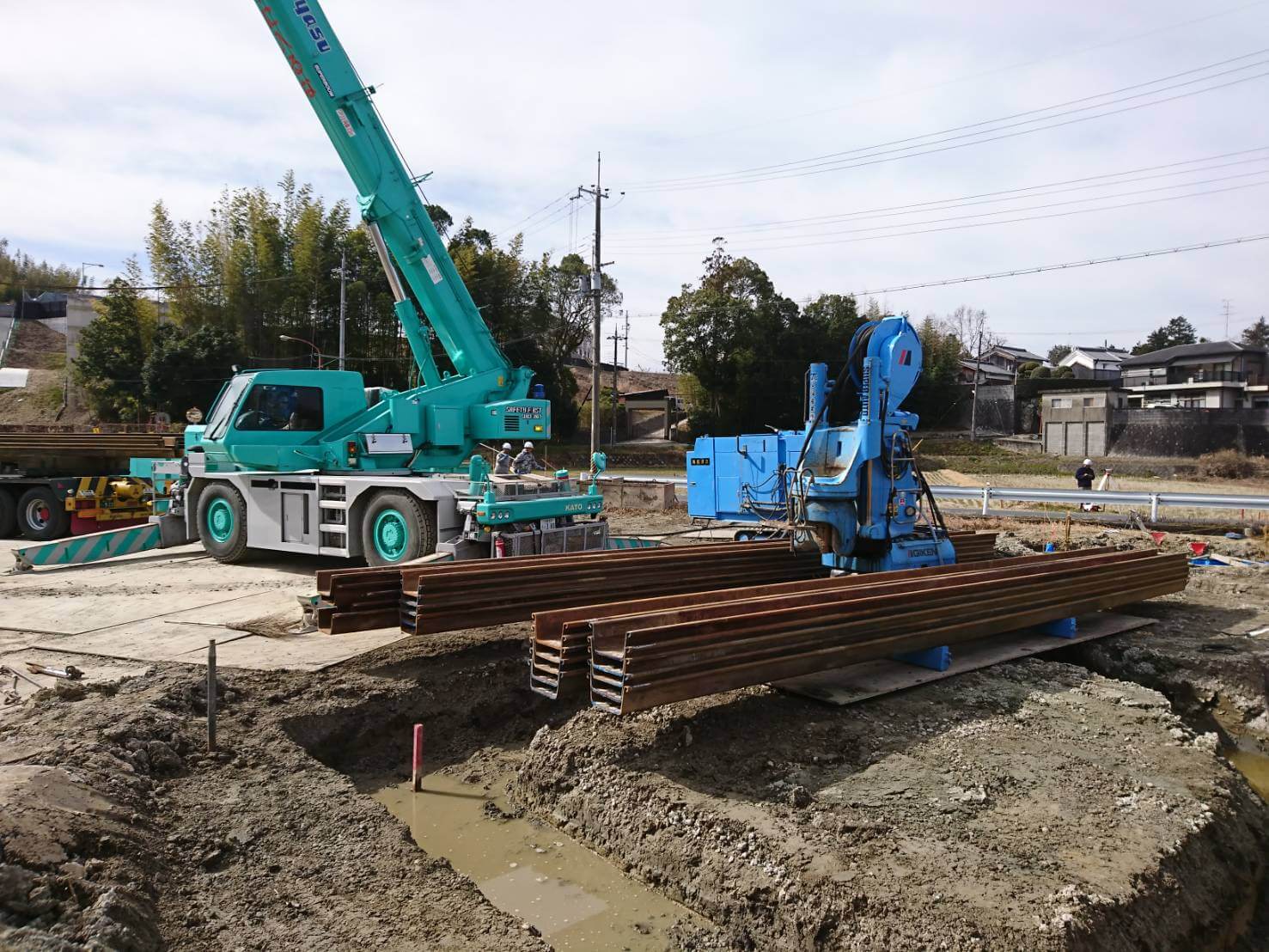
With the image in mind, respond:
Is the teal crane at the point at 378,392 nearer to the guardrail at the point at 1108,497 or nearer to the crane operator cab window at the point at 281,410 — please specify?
the crane operator cab window at the point at 281,410

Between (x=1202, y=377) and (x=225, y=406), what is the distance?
5525 centimetres

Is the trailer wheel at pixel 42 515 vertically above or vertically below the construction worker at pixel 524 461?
below

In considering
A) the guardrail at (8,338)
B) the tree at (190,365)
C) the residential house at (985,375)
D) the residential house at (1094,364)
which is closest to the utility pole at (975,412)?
the residential house at (985,375)

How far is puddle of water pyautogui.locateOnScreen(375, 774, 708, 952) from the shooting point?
145 inches

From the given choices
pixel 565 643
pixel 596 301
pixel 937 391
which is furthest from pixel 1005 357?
pixel 565 643

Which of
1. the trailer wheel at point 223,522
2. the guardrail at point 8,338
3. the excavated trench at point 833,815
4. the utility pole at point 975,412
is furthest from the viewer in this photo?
the guardrail at point 8,338

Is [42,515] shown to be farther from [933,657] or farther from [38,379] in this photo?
[38,379]

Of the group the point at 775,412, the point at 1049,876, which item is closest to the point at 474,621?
the point at 1049,876

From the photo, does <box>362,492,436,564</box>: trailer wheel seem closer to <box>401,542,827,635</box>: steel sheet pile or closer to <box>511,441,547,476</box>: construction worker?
<box>511,441,547,476</box>: construction worker

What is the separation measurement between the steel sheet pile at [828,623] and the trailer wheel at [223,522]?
783cm

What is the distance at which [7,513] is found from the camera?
1476 cm

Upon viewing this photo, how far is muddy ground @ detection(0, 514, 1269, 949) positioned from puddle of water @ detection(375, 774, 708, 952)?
0.11 m

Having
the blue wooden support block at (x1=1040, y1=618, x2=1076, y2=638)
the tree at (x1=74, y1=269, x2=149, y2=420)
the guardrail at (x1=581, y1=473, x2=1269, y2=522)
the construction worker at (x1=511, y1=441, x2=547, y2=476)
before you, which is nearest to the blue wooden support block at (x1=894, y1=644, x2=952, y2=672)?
the blue wooden support block at (x1=1040, y1=618, x2=1076, y2=638)

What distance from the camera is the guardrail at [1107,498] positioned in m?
14.4
